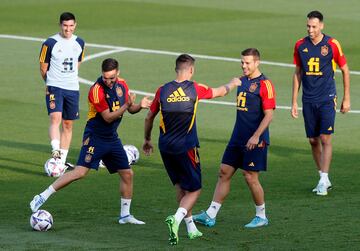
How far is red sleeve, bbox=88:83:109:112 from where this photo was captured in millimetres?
16172

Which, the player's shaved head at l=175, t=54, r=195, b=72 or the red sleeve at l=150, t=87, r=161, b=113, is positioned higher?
the player's shaved head at l=175, t=54, r=195, b=72

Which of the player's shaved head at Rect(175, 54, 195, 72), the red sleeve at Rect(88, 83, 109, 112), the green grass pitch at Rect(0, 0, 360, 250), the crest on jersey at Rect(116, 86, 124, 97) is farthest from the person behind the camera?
the crest on jersey at Rect(116, 86, 124, 97)

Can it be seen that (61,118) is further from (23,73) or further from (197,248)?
(23,73)

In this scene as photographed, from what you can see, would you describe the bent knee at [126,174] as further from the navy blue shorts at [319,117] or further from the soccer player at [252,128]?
the navy blue shorts at [319,117]

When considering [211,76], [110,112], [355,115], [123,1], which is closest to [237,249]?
[110,112]

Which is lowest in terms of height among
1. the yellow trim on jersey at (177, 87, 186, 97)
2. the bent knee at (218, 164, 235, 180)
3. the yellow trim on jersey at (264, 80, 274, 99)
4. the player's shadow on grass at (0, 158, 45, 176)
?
the player's shadow on grass at (0, 158, 45, 176)

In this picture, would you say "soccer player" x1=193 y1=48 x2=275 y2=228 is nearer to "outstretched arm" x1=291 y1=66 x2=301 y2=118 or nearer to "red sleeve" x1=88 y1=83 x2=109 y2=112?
"red sleeve" x1=88 y1=83 x2=109 y2=112

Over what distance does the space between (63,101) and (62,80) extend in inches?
15.0

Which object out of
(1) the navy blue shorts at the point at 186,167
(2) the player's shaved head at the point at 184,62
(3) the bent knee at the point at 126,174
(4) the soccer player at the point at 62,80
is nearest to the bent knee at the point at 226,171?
(1) the navy blue shorts at the point at 186,167

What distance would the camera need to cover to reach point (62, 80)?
20.8m

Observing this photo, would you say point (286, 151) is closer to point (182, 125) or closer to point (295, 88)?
point (295, 88)

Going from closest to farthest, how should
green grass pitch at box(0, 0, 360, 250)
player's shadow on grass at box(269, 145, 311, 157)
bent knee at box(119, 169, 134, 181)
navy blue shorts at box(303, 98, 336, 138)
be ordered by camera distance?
green grass pitch at box(0, 0, 360, 250) → bent knee at box(119, 169, 134, 181) → navy blue shorts at box(303, 98, 336, 138) → player's shadow on grass at box(269, 145, 311, 157)

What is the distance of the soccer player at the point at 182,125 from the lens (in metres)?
14.9

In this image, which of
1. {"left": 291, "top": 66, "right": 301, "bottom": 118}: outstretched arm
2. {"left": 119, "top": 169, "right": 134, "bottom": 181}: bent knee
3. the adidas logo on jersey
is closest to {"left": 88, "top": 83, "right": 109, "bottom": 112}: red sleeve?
{"left": 119, "top": 169, "right": 134, "bottom": 181}: bent knee
